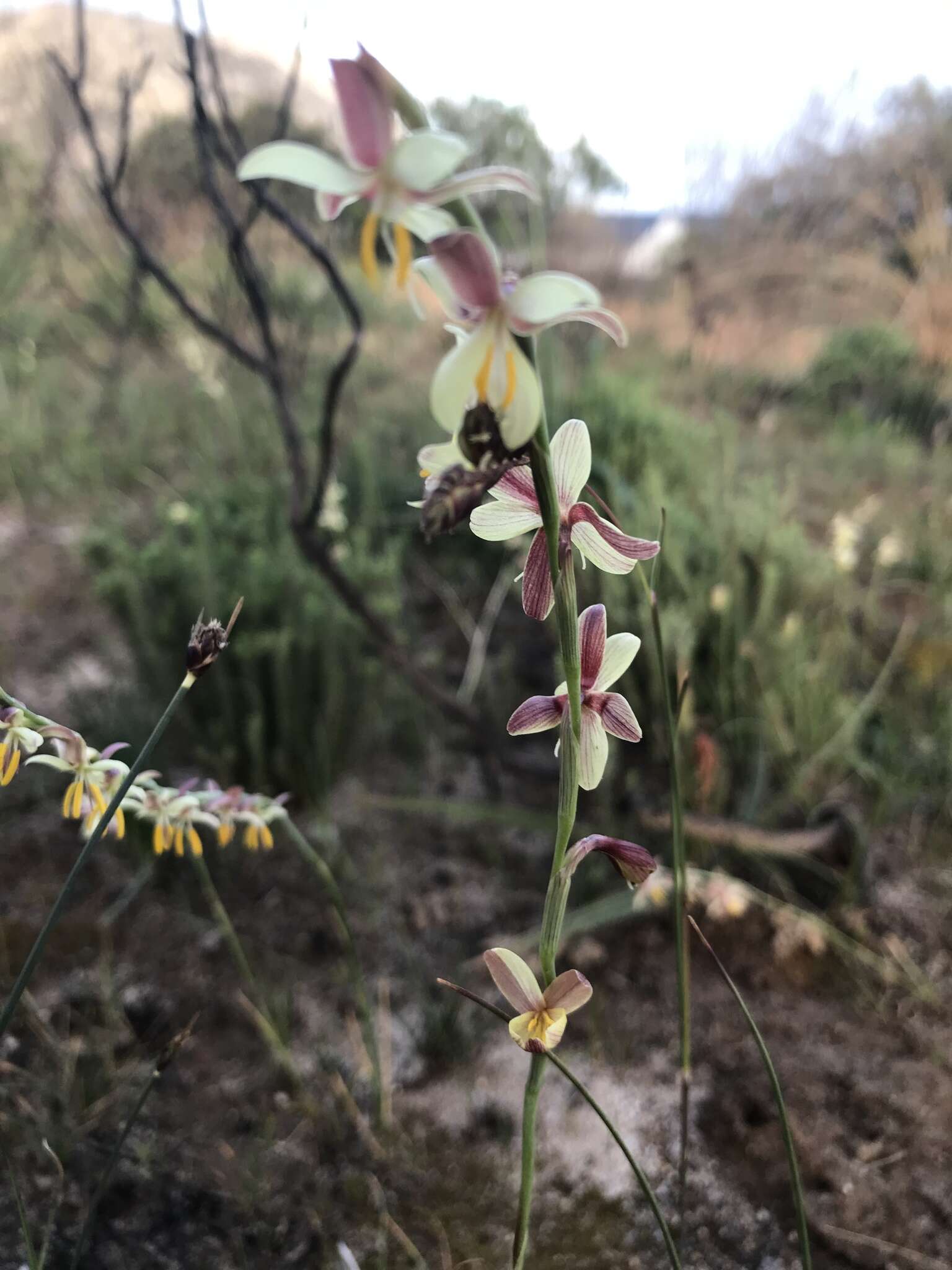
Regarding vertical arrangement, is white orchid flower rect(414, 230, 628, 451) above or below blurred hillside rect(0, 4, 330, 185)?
below

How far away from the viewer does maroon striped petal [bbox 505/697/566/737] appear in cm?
43

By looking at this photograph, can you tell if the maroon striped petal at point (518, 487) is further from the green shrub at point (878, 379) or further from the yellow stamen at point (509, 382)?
the green shrub at point (878, 379)

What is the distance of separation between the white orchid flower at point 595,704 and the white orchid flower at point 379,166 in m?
0.22

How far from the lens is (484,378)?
29 centimetres

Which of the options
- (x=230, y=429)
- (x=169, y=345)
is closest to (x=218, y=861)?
(x=230, y=429)

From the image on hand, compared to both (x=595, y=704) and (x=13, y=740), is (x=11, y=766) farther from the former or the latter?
(x=595, y=704)

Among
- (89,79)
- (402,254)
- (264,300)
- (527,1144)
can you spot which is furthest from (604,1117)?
(89,79)

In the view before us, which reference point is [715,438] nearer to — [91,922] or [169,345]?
[91,922]

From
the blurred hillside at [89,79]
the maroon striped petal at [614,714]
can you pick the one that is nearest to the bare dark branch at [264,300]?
the maroon striped petal at [614,714]

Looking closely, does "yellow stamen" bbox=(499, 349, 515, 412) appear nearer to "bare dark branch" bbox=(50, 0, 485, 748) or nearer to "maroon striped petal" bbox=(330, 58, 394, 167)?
"maroon striped petal" bbox=(330, 58, 394, 167)

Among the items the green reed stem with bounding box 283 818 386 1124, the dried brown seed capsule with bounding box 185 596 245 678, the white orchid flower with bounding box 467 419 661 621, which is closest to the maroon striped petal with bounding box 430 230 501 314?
the white orchid flower with bounding box 467 419 661 621

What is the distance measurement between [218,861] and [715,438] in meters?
2.30

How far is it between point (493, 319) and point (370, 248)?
0.06 metres

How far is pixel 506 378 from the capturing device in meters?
0.29
